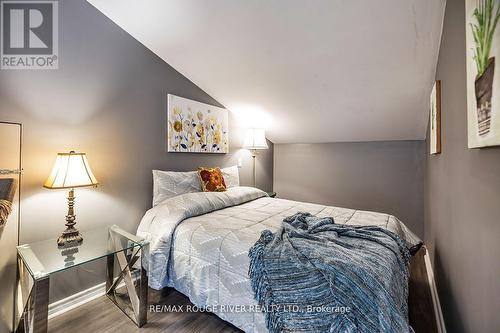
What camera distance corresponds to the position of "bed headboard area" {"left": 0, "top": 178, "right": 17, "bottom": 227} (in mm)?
1339

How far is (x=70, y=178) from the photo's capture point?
1.60 meters

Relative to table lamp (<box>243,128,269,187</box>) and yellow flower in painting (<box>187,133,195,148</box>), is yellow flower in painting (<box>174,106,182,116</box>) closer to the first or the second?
yellow flower in painting (<box>187,133,195,148</box>)

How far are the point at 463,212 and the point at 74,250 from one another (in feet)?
7.71

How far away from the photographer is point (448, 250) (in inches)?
59.9

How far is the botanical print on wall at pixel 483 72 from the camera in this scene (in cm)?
70

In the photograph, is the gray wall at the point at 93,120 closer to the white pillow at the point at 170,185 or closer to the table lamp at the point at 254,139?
the white pillow at the point at 170,185

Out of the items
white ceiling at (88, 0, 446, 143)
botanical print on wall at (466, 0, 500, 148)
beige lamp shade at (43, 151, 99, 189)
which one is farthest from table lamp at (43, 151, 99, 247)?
botanical print on wall at (466, 0, 500, 148)

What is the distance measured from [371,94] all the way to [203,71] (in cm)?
190

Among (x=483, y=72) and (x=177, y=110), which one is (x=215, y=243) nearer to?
(x=483, y=72)

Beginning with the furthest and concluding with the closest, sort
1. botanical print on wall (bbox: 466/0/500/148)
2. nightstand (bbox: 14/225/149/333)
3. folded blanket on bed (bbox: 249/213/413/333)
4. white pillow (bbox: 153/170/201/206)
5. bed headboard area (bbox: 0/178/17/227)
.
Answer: white pillow (bbox: 153/170/201/206) → bed headboard area (bbox: 0/178/17/227) → nightstand (bbox: 14/225/149/333) → folded blanket on bed (bbox: 249/213/413/333) → botanical print on wall (bbox: 466/0/500/148)

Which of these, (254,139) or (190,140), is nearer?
(190,140)

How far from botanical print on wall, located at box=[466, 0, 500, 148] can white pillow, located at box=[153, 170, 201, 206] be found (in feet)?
7.36

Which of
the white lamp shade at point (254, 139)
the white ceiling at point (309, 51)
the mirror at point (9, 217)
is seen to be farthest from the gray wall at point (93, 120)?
the white lamp shade at point (254, 139)

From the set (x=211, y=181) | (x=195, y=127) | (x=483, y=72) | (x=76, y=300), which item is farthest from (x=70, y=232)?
(x=483, y=72)
